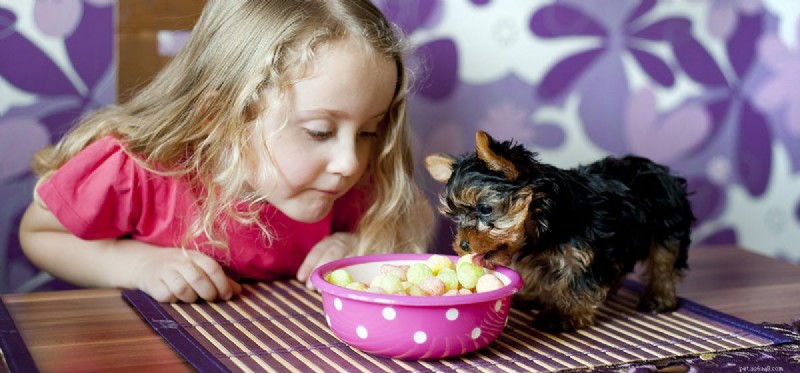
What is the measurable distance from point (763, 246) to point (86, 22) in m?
1.43

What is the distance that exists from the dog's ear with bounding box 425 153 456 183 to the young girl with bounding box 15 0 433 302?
17 centimetres

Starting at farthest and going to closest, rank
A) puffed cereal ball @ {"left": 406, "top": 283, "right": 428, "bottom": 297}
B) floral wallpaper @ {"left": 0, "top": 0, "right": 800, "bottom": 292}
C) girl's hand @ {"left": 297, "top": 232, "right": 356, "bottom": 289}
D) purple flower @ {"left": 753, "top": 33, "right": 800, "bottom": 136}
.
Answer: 1. purple flower @ {"left": 753, "top": 33, "right": 800, "bottom": 136}
2. floral wallpaper @ {"left": 0, "top": 0, "right": 800, "bottom": 292}
3. girl's hand @ {"left": 297, "top": 232, "right": 356, "bottom": 289}
4. puffed cereal ball @ {"left": 406, "top": 283, "right": 428, "bottom": 297}

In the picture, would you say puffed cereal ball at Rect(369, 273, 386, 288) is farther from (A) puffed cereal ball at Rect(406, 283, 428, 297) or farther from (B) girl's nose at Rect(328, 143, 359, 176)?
(B) girl's nose at Rect(328, 143, 359, 176)

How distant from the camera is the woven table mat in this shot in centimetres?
95

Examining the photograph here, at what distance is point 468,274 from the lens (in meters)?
1.02

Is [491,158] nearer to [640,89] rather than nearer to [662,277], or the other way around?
[662,277]

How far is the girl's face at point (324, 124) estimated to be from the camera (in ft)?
3.81

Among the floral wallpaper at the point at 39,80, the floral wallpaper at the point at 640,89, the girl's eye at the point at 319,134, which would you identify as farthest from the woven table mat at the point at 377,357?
the floral wallpaper at the point at 640,89

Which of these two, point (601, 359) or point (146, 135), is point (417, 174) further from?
point (601, 359)

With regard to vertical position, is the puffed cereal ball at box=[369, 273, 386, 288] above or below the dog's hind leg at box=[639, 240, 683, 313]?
below

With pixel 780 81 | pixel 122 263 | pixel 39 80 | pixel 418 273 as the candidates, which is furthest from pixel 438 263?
pixel 780 81

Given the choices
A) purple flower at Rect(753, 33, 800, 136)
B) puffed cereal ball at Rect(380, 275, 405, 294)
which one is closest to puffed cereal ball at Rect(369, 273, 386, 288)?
puffed cereal ball at Rect(380, 275, 405, 294)

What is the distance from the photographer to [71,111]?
1.46m

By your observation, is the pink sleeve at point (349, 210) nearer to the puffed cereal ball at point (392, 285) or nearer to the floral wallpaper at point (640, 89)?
the floral wallpaper at point (640, 89)
